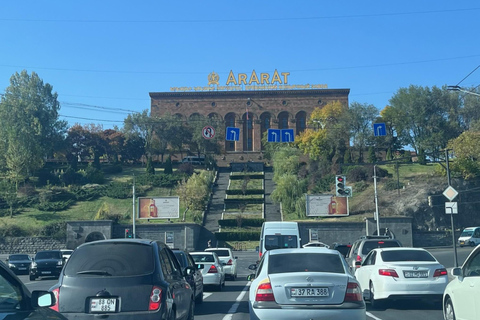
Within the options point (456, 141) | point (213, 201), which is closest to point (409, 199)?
point (456, 141)

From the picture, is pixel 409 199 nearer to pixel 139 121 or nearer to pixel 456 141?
pixel 456 141

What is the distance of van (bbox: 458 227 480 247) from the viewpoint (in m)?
48.3

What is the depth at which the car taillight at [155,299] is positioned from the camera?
24.7 feet

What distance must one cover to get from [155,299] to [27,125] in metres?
79.1

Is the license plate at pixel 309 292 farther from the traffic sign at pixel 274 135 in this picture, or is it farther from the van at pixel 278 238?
the traffic sign at pixel 274 135

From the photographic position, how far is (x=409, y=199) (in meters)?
57.0

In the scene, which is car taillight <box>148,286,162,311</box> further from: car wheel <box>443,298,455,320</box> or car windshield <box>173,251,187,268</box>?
car windshield <box>173,251,187,268</box>

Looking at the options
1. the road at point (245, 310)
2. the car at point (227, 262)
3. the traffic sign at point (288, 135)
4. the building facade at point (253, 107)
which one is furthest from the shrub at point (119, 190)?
the road at point (245, 310)

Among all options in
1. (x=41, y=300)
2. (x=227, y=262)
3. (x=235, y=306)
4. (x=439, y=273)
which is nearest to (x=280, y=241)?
(x=227, y=262)

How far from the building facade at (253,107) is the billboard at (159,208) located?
39.0 m

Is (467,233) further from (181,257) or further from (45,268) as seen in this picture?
(181,257)

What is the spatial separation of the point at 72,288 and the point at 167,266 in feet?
5.23

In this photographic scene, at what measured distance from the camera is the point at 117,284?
25.0 feet

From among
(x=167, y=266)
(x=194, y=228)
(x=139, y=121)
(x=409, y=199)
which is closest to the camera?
(x=167, y=266)
